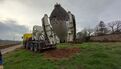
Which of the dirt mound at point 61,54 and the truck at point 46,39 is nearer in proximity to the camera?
the dirt mound at point 61,54

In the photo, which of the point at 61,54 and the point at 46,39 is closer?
the point at 61,54

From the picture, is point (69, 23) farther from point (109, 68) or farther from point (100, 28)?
point (100, 28)

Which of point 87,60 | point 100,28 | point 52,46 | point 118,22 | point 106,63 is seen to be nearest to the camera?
point 106,63

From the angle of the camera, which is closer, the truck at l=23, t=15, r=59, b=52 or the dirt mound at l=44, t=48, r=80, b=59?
the dirt mound at l=44, t=48, r=80, b=59

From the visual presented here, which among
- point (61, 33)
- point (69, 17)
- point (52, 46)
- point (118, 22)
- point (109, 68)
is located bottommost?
point (109, 68)

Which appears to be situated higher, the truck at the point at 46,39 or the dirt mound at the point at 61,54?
the truck at the point at 46,39

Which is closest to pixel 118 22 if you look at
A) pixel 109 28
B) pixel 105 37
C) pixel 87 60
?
pixel 109 28

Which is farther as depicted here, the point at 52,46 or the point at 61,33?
the point at 61,33

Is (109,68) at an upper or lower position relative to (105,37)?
lower

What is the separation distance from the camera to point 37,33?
2312 cm

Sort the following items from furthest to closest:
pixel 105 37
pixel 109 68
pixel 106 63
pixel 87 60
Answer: pixel 105 37, pixel 87 60, pixel 106 63, pixel 109 68

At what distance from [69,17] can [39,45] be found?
5426mm

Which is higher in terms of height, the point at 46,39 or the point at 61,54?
the point at 46,39

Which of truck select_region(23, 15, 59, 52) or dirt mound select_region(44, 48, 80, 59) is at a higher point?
truck select_region(23, 15, 59, 52)
